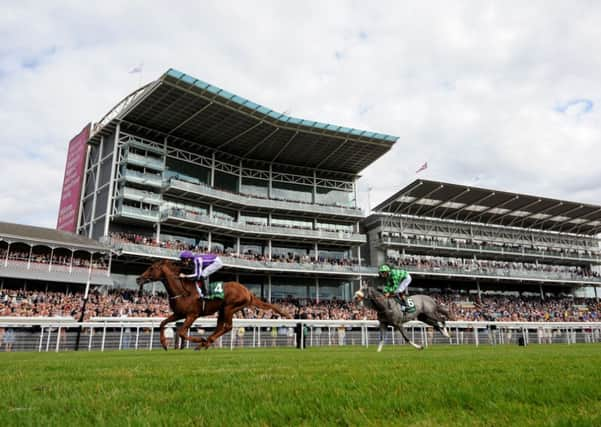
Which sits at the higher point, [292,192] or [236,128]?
[236,128]

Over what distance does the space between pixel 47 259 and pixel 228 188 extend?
63.0 feet

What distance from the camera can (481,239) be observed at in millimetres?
57344

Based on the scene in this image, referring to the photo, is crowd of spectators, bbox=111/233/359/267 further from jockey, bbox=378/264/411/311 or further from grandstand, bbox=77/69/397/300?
jockey, bbox=378/264/411/311

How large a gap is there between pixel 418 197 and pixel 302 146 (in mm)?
13319

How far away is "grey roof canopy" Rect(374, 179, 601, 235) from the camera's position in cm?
5078

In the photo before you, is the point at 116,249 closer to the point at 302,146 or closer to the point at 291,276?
the point at 291,276

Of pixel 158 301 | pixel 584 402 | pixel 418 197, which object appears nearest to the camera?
pixel 584 402

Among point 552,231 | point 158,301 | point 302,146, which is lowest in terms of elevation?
point 158,301

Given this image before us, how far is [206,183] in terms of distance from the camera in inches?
1884

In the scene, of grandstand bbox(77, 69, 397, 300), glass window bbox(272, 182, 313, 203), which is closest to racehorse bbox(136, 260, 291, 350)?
grandstand bbox(77, 69, 397, 300)

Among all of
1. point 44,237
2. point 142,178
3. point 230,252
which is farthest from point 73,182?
point 230,252

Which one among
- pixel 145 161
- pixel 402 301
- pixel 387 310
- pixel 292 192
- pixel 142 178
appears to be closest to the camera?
pixel 387 310

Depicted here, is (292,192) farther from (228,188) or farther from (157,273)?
(157,273)

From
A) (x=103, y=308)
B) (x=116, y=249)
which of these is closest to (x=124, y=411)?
(x=103, y=308)
